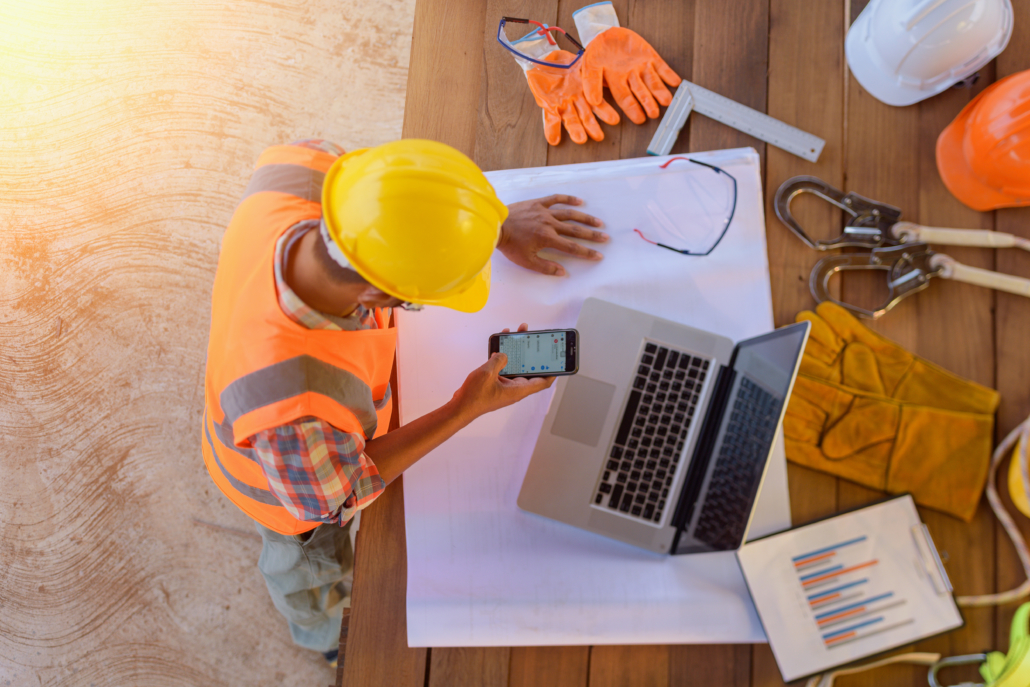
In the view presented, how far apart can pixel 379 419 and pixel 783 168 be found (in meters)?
0.89

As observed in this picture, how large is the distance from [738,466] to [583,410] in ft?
0.92

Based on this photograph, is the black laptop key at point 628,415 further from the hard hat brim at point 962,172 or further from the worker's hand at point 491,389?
the hard hat brim at point 962,172

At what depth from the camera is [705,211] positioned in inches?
42.1

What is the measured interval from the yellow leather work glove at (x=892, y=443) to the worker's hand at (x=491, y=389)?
477 mm

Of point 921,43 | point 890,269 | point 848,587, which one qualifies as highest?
point 921,43

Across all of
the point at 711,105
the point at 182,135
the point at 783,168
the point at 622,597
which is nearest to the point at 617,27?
the point at 711,105

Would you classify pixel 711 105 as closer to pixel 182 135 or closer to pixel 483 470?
pixel 483 470

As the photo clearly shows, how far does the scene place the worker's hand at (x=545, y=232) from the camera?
1040mm

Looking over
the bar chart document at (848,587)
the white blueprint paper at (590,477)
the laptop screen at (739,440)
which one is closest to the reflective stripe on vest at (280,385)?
the white blueprint paper at (590,477)

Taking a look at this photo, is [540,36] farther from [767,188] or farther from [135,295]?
[135,295]

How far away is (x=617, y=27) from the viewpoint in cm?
108

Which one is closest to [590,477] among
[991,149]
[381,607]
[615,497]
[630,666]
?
[615,497]

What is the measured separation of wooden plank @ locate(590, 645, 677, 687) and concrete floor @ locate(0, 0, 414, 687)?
105 cm

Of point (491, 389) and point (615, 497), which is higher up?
point (491, 389)
